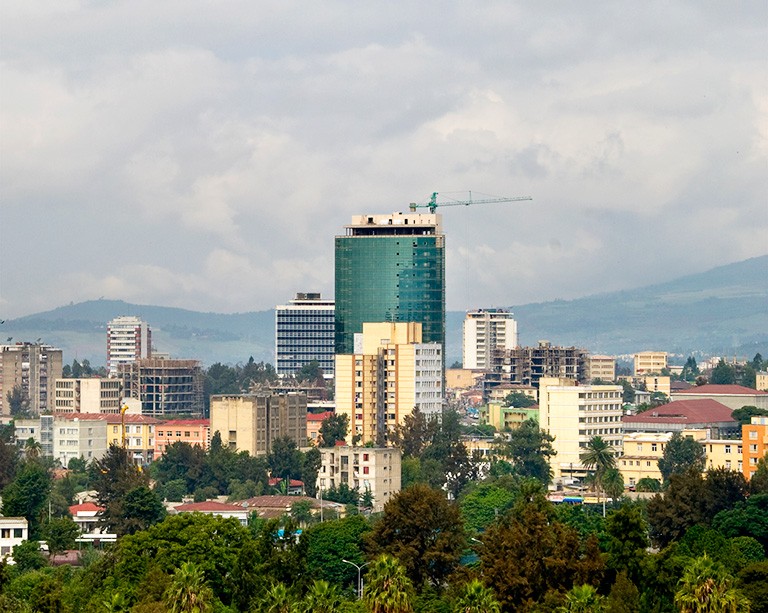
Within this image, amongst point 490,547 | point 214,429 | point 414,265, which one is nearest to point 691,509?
point 490,547

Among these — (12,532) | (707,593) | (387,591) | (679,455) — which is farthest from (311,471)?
(707,593)

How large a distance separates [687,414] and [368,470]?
127 feet

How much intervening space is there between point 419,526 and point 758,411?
7861 cm

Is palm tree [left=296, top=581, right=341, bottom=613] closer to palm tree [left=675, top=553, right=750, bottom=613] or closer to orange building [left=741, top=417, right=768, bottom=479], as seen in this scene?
palm tree [left=675, top=553, right=750, bottom=613]

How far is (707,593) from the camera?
58906 mm

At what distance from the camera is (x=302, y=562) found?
76500 mm

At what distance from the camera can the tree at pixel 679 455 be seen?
13988 centimetres

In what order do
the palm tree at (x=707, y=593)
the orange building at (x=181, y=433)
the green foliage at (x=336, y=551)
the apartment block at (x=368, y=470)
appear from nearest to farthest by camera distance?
1. the palm tree at (x=707, y=593)
2. the green foliage at (x=336, y=551)
3. the apartment block at (x=368, y=470)
4. the orange building at (x=181, y=433)

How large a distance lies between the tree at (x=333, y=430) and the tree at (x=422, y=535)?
74098mm

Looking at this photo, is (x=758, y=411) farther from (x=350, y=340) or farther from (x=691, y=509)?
(x=691, y=509)

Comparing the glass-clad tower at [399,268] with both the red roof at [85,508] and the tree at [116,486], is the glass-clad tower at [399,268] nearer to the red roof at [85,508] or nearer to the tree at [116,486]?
the tree at [116,486]

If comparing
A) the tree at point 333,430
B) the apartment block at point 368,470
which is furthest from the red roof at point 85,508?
the tree at point 333,430

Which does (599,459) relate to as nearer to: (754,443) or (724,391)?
(754,443)

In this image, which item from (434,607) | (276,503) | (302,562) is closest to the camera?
(434,607)
